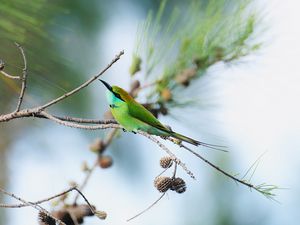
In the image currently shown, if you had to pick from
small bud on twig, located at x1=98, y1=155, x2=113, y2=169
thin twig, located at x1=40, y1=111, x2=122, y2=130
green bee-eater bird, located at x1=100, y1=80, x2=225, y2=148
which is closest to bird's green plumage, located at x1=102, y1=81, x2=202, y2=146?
green bee-eater bird, located at x1=100, y1=80, x2=225, y2=148

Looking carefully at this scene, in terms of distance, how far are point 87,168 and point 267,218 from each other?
1579 millimetres

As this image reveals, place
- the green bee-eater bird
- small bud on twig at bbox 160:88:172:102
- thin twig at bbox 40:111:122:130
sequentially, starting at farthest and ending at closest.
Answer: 1. small bud on twig at bbox 160:88:172:102
2. the green bee-eater bird
3. thin twig at bbox 40:111:122:130

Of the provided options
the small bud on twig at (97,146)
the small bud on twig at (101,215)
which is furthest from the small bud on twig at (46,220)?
the small bud on twig at (97,146)

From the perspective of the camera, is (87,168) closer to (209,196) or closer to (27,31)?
(27,31)

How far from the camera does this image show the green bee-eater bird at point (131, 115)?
0.96m

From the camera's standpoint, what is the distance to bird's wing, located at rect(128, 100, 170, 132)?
961 mm

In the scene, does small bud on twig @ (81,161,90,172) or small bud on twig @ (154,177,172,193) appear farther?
small bud on twig @ (81,161,90,172)

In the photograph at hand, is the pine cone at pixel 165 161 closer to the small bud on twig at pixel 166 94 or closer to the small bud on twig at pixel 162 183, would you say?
the small bud on twig at pixel 162 183

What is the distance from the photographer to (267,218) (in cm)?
266

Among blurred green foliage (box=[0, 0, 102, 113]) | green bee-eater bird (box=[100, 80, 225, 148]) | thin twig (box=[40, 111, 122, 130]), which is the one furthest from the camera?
blurred green foliage (box=[0, 0, 102, 113])

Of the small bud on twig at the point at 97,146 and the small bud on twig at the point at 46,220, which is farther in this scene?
the small bud on twig at the point at 97,146

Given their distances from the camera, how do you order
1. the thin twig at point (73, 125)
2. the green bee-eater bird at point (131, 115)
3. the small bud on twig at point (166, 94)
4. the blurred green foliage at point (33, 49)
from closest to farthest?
the thin twig at point (73, 125) → the green bee-eater bird at point (131, 115) → the blurred green foliage at point (33, 49) → the small bud on twig at point (166, 94)

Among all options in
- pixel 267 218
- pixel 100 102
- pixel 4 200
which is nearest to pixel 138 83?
pixel 4 200

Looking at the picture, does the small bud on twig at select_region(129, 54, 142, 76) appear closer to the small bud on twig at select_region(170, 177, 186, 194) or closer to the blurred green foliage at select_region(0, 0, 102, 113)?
the blurred green foliage at select_region(0, 0, 102, 113)
